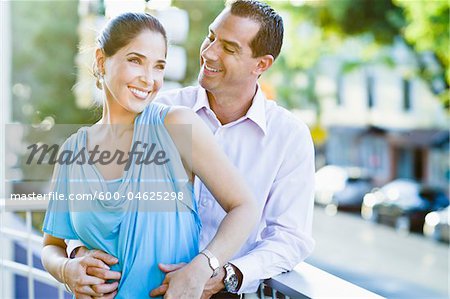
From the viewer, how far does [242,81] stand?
1800 millimetres

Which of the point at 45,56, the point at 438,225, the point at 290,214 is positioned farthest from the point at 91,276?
the point at 438,225

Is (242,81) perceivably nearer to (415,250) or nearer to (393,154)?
(415,250)

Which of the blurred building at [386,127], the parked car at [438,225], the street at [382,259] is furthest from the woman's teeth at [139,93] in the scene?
the blurred building at [386,127]

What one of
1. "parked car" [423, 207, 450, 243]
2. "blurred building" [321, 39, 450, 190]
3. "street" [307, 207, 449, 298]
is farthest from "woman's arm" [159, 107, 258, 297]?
"blurred building" [321, 39, 450, 190]

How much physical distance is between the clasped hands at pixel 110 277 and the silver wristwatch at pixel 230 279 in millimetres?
57

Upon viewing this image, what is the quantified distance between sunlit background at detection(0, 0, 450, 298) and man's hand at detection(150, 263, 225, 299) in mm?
5143

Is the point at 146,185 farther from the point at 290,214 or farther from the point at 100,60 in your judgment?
the point at 290,214

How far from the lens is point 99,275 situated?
1420 mm

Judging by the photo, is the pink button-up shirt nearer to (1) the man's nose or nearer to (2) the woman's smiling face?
(1) the man's nose

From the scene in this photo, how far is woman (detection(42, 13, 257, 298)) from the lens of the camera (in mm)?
1405

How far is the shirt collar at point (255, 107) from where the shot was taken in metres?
1.71

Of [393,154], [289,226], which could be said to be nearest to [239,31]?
[289,226]

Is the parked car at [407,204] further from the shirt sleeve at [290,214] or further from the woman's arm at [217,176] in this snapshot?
Answer: the woman's arm at [217,176]

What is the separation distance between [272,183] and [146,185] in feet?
1.22
